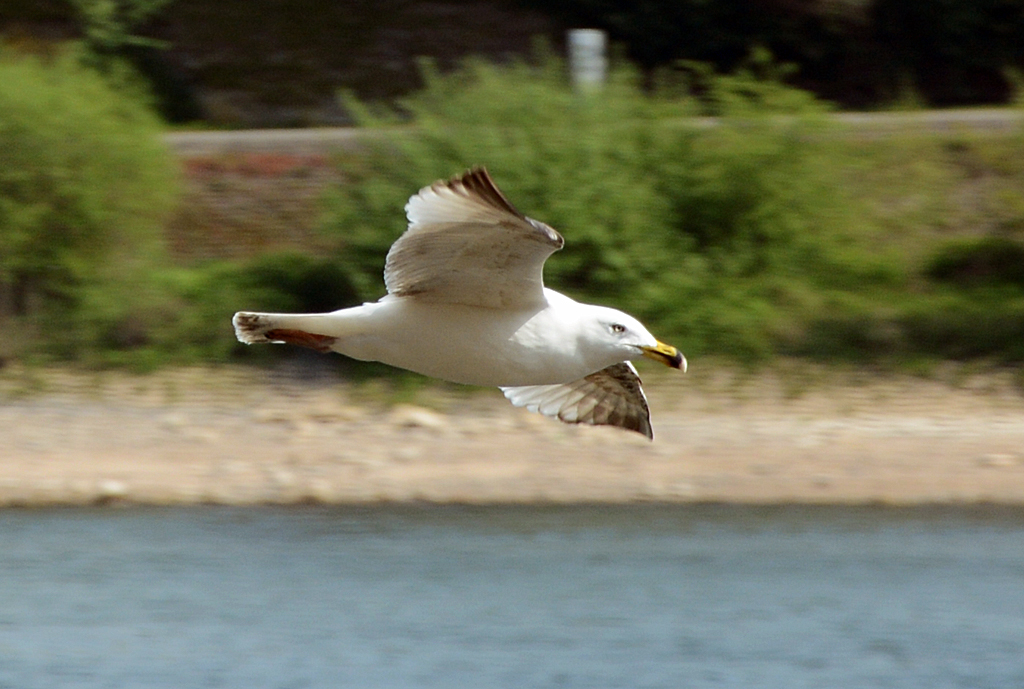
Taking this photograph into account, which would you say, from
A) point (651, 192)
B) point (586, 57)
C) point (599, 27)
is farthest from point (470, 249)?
point (599, 27)

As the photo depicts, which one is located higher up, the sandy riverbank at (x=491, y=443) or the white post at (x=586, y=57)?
the white post at (x=586, y=57)

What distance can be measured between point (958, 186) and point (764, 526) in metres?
5.57

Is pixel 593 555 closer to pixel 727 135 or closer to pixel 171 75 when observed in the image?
pixel 727 135

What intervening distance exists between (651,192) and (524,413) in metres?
2.83

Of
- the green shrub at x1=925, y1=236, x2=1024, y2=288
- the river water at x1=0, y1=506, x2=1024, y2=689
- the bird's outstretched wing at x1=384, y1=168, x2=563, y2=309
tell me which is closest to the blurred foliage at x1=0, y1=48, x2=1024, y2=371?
the green shrub at x1=925, y1=236, x2=1024, y2=288

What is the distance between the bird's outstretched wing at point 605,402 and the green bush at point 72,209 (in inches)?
404

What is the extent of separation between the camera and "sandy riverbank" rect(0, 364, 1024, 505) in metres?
15.9

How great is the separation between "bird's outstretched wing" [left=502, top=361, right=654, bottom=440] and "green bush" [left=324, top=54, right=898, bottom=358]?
27.9 ft

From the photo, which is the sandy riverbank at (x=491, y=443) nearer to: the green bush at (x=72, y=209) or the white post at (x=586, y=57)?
the green bush at (x=72, y=209)

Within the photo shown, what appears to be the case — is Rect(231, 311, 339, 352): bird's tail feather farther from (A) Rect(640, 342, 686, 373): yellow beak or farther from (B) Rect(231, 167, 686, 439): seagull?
(A) Rect(640, 342, 686, 373): yellow beak

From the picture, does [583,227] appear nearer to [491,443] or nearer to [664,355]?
[491,443]

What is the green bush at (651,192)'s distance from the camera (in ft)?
56.0

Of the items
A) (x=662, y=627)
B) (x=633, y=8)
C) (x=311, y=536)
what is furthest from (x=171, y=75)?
(x=662, y=627)

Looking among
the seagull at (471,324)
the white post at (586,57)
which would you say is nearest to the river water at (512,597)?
the white post at (586,57)
